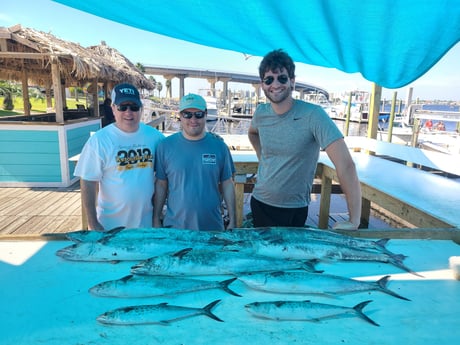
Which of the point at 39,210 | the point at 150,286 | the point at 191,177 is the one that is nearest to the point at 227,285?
the point at 150,286

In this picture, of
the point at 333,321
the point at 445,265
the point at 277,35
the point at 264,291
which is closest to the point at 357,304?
the point at 333,321

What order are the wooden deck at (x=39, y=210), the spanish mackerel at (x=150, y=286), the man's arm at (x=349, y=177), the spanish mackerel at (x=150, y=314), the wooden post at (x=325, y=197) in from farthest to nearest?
the wooden deck at (x=39, y=210) < the wooden post at (x=325, y=197) < the man's arm at (x=349, y=177) < the spanish mackerel at (x=150, y=286) < the spanish mackerel at (x=150, y=314)

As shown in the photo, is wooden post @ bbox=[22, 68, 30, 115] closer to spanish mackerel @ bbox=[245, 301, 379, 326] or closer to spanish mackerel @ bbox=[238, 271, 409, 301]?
spanish mackerel @ bbox=[238, 271, 409, 301]

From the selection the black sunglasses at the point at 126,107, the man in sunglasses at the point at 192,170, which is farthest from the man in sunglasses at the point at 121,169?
the man in sunglasses at the point at 192,170

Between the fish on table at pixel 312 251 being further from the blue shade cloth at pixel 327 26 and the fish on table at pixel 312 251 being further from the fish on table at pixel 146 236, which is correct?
the blue shade cloth at pixel 327 26

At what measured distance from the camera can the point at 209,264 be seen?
4.55 ft

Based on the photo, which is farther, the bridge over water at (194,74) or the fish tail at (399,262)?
the bridge over water at (194,74)

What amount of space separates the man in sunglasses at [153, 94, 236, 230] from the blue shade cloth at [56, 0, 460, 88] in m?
1.09

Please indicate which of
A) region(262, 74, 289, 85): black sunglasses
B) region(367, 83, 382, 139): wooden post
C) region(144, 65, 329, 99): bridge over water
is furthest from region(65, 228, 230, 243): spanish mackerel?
region(144, 65, 329, 99): bridge over water

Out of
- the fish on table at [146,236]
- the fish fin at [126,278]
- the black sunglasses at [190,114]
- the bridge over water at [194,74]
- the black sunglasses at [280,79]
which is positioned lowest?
the fish fin at [126,278]

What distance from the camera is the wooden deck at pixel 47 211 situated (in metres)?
5.11

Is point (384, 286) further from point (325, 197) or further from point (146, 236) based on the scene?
point (325, 197)

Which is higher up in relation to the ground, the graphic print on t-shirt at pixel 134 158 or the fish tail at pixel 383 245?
the graphic print on t-shirt at pixel 134 158

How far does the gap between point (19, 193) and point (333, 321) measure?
7.78 metres
